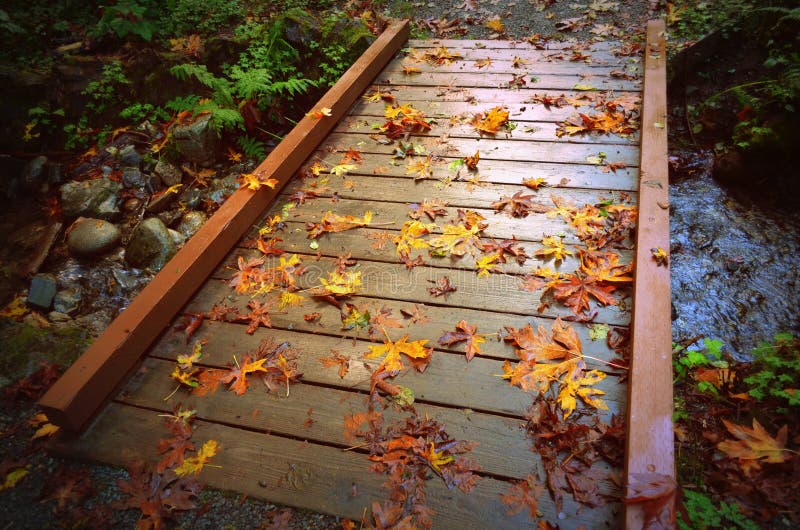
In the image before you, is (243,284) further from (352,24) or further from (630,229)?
(352,24)

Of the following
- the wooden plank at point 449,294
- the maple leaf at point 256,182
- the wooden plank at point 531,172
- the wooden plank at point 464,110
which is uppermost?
the wooden plank at point 464,110

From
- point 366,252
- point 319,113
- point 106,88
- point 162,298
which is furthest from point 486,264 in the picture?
point 106,88

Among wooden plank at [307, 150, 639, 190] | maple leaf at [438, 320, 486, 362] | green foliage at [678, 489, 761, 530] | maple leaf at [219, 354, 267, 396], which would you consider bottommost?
green foliage at [678, 489, 761, 530]

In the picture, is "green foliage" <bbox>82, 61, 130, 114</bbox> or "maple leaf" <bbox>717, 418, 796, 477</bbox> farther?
"green foliage" <bbox>82, 61, 130, 114</bbox>

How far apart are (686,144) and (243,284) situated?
4.07 m

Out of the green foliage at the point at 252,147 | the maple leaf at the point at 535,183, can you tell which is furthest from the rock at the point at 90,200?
the maple leaf at the point at 535,183

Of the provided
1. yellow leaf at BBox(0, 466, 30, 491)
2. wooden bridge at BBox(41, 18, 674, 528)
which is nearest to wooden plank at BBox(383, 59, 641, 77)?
wooden bridge at BBox(41, 18, 674, 528)

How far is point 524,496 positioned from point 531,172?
7.04ft

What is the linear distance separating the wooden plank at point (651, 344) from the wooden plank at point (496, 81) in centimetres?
114

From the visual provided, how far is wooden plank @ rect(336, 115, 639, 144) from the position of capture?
3338mm

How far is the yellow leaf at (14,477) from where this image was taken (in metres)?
1.91

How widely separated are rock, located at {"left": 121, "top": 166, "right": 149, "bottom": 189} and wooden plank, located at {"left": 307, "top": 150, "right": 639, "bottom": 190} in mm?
2278

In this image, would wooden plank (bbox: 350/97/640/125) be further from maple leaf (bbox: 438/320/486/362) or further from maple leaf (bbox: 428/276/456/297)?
maple leaf (bbox: 438/320/486/362)

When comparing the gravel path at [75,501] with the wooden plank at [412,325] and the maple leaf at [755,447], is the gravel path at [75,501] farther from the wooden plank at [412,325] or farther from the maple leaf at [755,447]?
the maple leaf at [755,447]
